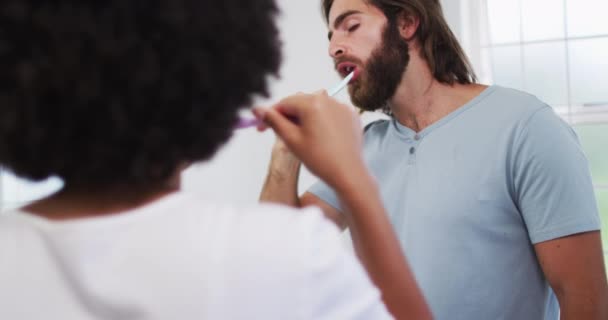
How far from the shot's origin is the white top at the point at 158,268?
0.36m

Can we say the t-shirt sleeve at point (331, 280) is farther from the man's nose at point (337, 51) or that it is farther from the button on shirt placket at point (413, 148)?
the man's nose at point (337, 51)

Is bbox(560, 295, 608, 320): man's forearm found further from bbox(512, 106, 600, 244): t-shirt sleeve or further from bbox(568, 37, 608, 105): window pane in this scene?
bbox(568, 37, 608, 105): window pane

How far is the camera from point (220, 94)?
1.26 ft

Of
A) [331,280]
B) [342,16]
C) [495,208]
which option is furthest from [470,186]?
[331,280]

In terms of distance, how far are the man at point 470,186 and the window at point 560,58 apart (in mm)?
801

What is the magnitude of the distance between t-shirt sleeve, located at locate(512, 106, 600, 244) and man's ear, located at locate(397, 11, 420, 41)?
0.42 m

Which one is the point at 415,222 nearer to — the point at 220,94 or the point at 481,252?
the point at 481,252

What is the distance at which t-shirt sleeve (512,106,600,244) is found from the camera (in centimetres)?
105

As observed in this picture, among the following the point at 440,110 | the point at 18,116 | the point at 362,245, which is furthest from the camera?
the point at 440,110

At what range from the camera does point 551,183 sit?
107cm

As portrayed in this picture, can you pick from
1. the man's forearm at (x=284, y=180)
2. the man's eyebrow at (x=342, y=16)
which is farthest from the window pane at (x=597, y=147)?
the man's forearm at (x=284, y=180)

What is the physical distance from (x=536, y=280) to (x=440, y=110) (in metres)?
0.41

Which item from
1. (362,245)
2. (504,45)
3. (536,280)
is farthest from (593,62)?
(362,245)

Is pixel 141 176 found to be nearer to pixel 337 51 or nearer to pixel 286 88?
pixel 337 51
